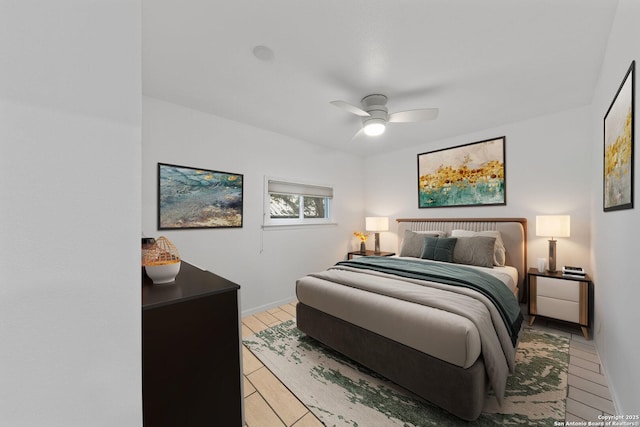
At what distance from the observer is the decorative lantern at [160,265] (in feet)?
3.82

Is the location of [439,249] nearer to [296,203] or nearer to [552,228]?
[552,228]

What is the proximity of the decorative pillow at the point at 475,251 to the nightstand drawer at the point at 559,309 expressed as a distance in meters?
0.59

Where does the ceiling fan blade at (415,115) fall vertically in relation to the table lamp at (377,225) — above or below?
above

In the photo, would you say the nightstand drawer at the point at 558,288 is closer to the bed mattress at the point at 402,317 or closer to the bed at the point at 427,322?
the bed at the point at 427,322

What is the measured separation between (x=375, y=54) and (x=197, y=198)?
2242mm

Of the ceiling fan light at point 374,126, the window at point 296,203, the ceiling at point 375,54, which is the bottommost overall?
the window at point 296,203

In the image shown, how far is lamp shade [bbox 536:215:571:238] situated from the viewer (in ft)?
8.88

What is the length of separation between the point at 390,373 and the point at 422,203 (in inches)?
114

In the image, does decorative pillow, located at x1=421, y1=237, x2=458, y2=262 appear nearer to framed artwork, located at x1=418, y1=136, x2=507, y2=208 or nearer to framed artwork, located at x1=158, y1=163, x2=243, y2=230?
framed artwork, located at x1=418, y1=136, x2=507, y2=208

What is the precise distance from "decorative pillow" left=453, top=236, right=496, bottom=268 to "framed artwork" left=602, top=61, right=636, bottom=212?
117 cm

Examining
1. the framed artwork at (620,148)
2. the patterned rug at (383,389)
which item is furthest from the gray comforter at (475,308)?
the framed artwork at (620,148)

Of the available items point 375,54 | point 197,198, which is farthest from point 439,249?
point 197,198

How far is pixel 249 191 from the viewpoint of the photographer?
3238 mm

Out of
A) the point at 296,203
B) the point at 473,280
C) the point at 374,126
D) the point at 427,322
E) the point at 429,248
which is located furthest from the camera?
the point at 296,203
